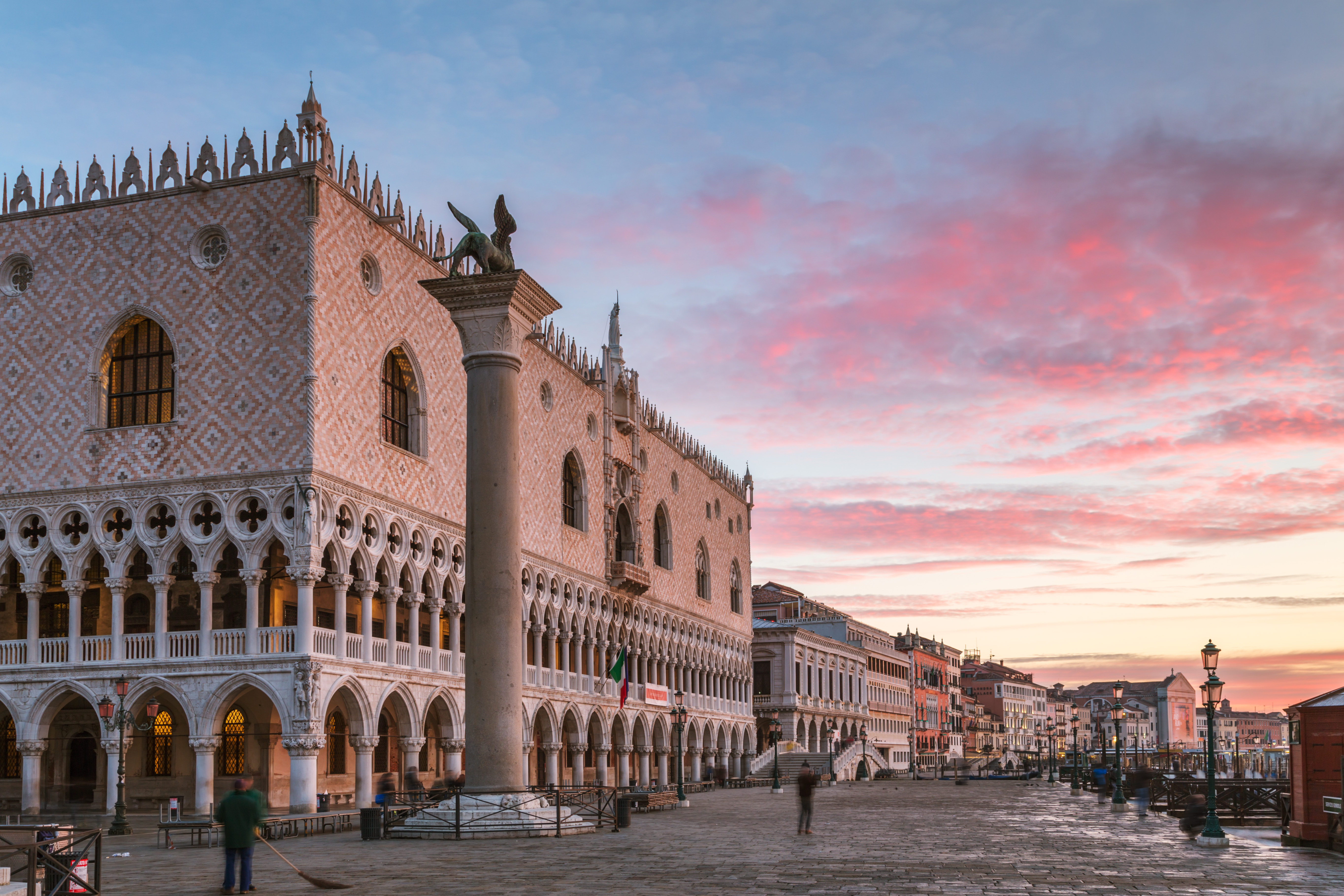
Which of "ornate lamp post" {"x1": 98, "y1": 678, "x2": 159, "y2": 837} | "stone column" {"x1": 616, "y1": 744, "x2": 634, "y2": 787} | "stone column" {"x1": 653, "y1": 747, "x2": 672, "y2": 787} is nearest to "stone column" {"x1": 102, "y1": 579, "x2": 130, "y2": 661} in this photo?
"ornate lamp post" {"x1": 98, "y1": 678, "x2": 159, "y2": 837}

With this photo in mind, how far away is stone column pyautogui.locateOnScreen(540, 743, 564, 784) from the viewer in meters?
46.0

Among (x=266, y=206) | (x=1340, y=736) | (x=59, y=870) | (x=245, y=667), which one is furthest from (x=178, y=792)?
(x=1340, y=736)

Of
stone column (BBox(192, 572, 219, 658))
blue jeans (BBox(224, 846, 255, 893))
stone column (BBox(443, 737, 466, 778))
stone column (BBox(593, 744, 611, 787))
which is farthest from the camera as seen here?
stone column (BBox(593, 744, 611, 787))

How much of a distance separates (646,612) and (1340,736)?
39426 mm

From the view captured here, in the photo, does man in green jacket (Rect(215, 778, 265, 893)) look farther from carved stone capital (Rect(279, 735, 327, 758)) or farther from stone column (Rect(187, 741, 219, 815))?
stone column (Rect(187, 741, 219, 815))

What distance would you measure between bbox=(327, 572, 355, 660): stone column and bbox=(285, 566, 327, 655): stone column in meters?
1.19

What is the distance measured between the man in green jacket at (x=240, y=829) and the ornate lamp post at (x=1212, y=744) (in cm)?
1398

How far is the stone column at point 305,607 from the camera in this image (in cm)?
3155

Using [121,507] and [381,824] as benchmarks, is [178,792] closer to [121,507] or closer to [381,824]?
[121,507]

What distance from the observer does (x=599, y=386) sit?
2117 inches

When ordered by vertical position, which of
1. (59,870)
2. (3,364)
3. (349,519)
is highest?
(3,364)

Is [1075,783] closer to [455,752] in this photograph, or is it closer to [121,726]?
[455,752]

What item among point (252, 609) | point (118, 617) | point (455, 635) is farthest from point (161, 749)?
point (455, 635)

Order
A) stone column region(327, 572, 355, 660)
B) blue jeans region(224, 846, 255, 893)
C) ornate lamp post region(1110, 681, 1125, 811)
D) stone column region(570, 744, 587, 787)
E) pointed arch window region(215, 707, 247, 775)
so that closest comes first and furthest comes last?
blue jeans region(224, 846, 255, 893) → stone column region(327, 572, 355, 660) → pointed arch window region(215, 707, 247, 775) → ornate lamp post region(1110, 681, 1125, 811) → stone column region(570, 744, 587, 787)
